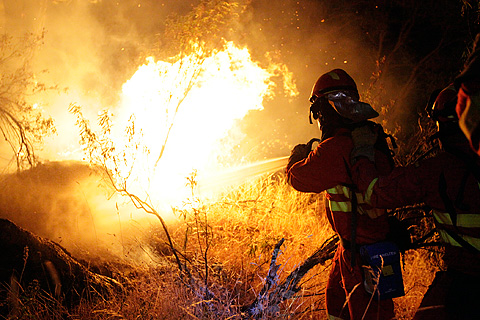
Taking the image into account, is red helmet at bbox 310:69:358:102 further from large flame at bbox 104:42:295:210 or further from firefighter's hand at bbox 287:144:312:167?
large flame at bbox 104:42:295:210

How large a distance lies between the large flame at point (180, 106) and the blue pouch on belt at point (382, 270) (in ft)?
19.3

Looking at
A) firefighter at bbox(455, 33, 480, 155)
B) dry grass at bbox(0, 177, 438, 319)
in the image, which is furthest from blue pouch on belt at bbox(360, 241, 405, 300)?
firefighter at bbox(455, 33, 480, 155)

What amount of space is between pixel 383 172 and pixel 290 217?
3.98m

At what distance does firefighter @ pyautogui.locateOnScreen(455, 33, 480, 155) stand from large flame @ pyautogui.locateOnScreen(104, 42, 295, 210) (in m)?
6.69

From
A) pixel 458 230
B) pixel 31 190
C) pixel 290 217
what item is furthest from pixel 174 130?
pixel 458 230

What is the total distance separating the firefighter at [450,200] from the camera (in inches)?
65.3

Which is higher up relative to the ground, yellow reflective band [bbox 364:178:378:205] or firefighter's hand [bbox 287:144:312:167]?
firefighter's hand [bbox 287:144:312:167]

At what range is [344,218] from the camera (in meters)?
2.30

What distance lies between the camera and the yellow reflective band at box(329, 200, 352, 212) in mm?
2279

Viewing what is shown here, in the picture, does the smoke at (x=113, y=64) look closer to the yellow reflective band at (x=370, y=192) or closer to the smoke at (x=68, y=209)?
the smoke at (x=68, y=209)

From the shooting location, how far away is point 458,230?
1.71 metres

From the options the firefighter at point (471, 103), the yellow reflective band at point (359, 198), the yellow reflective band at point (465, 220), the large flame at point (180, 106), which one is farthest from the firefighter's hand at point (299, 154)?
the large flame at point (180, 106)

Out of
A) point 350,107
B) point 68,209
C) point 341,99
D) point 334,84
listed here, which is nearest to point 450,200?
point 350,107

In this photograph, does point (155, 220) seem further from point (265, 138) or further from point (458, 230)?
point (265, 138)
